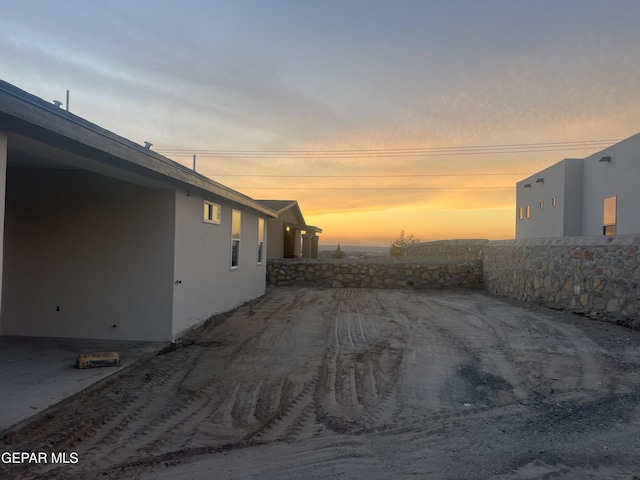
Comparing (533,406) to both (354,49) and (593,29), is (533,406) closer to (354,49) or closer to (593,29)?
(593,29)

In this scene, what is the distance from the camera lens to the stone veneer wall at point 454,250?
60.6 feet

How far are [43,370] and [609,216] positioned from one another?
74.4 feet

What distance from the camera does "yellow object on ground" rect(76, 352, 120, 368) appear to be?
5.48 metres

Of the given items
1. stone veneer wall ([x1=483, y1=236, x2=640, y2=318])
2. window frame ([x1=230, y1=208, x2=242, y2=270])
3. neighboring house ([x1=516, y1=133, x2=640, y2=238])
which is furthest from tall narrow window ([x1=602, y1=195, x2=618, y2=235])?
window frame ([x1=230, y1=208, x2=242, y2=270])

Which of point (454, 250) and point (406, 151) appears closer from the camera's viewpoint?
point (454, 250)

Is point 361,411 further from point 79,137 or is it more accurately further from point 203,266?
point 203,266

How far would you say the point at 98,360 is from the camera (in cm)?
556

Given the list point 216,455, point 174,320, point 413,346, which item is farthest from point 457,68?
point 216,455

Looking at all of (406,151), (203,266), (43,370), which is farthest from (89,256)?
(406,151)

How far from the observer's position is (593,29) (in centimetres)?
1038

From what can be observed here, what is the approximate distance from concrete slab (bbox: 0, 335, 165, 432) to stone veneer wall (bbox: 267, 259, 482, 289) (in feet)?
36.0

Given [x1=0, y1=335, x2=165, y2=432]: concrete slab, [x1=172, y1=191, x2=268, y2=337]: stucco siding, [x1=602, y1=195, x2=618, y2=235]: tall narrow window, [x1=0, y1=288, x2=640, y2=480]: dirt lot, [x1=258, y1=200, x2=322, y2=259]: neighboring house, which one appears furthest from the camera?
[x1=258, y1=200, x2=322, y2=259]: neighboring house

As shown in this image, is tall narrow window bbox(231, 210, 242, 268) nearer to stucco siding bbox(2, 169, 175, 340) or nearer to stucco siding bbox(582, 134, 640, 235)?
stucco siding bbox(2, 169, 175, 340)

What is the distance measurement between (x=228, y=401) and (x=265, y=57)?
37.3ft
